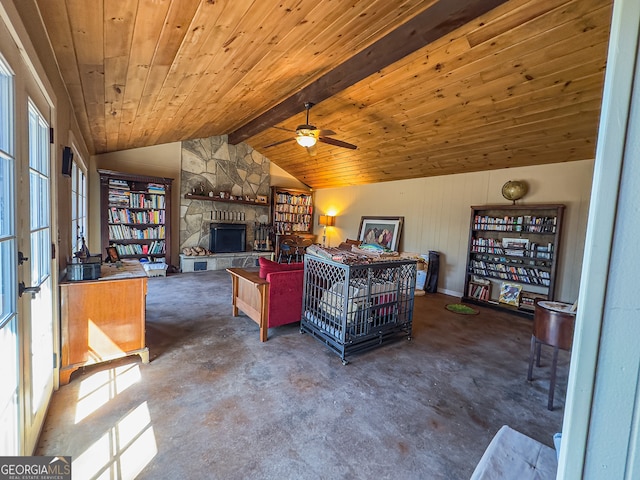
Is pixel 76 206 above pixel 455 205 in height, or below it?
A: below

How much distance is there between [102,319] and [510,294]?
17.4 ft

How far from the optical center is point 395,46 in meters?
2.98

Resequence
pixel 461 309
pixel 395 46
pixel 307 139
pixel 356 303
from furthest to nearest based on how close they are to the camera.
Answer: pixel 461 309 → pixel 307 139 → pixel 395 46 → pixel 356 303

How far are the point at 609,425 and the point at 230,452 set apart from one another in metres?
1.73

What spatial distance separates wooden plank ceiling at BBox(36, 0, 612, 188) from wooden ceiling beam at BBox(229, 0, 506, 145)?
0.02 m

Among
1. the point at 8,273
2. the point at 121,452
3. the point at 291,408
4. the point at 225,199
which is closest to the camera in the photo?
the point at 8,273

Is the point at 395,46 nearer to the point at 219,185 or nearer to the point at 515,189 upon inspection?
the point at 515,189

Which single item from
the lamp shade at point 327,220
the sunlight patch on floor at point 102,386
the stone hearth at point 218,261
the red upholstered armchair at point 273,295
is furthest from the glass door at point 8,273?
the lamp shade at point 327,220

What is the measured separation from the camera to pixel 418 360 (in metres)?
2.79

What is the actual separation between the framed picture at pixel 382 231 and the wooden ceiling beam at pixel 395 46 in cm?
316

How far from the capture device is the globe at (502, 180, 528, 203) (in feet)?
14.7

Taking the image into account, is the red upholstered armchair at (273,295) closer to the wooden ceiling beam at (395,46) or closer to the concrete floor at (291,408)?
the concrete floor at (291,408)

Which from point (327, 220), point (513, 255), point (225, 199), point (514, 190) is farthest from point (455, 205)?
point (225, 199)

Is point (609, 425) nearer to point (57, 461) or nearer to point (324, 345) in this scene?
point (57, 461)
